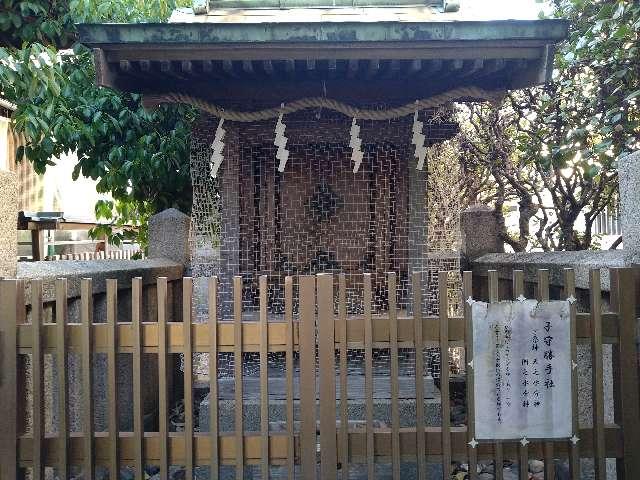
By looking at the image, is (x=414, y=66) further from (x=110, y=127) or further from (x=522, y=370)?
(x=110, y=127)

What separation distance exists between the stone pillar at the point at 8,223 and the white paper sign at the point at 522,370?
2892 mm

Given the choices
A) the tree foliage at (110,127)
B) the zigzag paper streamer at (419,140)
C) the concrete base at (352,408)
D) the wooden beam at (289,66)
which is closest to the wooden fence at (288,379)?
the concrete base at (352,408)

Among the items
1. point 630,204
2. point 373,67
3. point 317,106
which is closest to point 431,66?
point 373,67

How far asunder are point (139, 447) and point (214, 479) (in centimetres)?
47

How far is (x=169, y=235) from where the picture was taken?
25.5 ft

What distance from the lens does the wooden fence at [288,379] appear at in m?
3.24

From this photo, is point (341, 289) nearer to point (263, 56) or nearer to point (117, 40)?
point (263, 56)

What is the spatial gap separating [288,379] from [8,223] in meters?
2.00

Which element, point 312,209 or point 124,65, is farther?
point 312,209

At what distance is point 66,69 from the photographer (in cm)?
829

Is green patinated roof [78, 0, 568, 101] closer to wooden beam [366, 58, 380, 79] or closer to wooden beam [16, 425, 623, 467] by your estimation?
wooden beam [366, 58, 380, 79]

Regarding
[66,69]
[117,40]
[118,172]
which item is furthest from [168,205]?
[117,40]

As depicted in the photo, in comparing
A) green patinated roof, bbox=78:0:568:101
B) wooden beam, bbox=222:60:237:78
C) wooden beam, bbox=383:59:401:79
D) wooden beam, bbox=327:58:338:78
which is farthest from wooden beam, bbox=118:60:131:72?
wooden beam, bbox=383:59:401:79

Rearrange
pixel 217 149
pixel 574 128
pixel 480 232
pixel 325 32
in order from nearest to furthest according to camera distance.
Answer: pixel 325 32
pixel 217 149
pixel 574 128
pixel 480 232
